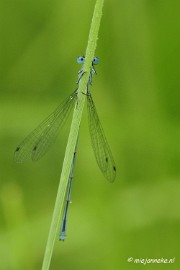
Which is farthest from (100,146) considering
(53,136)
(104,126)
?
(104,126)

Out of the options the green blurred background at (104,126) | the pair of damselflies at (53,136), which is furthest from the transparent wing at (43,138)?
the green blurred background at (104,126)

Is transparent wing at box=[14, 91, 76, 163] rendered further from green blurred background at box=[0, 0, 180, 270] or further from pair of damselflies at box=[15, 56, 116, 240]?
green blurred background at box=[0, 0, 180, 270]

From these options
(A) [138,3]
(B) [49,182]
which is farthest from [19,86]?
(A) [138,3]

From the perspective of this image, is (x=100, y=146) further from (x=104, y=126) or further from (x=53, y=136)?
(x=104, y=126)

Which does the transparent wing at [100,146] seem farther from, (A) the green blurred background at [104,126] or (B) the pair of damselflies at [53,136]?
(A) the green blurred background at [104,126]

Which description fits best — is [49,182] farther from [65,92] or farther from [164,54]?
[164,54]

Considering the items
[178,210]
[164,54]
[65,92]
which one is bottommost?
[178,210]
